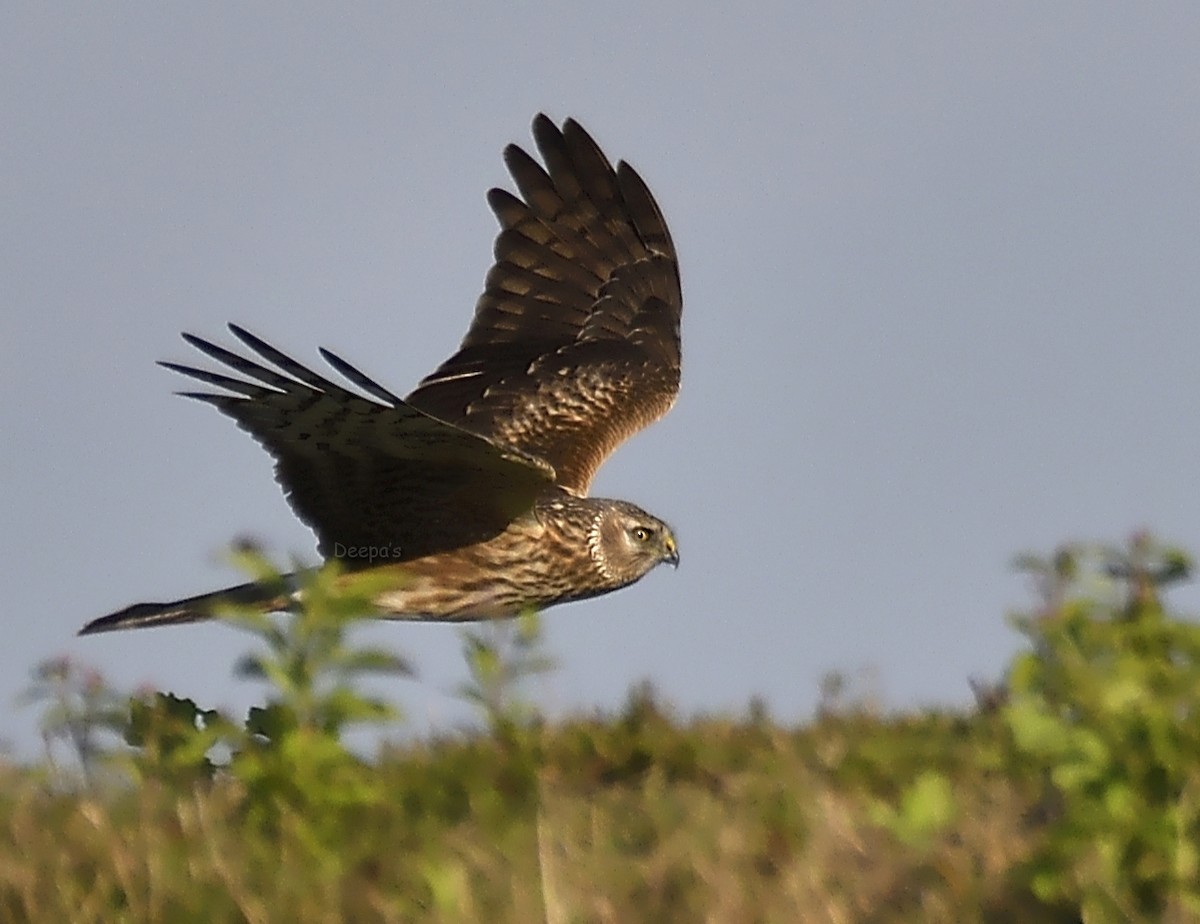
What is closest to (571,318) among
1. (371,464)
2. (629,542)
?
(629,542)

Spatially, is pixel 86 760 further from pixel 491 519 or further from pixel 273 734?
pixel 491 519

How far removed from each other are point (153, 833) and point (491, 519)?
4405mm

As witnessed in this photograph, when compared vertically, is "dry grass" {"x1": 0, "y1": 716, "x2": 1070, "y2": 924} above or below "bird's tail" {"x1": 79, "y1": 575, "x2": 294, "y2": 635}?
below

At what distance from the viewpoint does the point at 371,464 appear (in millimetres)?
7695

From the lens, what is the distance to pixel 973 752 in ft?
15.2

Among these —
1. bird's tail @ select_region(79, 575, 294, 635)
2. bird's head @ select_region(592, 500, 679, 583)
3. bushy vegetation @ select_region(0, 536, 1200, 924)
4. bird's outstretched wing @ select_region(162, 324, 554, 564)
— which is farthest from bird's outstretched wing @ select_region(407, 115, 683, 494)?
bushy vegetation @ select_region(0, 536, 1200, 924)

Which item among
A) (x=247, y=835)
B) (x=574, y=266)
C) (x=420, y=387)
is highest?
(x=574, y=266)

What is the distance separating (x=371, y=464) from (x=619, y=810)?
3.62 metres

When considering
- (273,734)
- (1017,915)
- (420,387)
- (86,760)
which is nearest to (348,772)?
(273,734)

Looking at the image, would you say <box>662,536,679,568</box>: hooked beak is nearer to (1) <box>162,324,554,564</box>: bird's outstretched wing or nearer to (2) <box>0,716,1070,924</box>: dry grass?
(1) <box>162,324,554,564</box>: bird's outstretched wing

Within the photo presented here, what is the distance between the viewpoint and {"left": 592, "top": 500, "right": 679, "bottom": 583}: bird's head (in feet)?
29.3

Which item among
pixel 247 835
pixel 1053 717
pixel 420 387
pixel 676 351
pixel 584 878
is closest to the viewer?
pixel 1053 717

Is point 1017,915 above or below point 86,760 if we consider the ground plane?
below

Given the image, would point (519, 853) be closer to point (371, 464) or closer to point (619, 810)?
point (619, 810)
